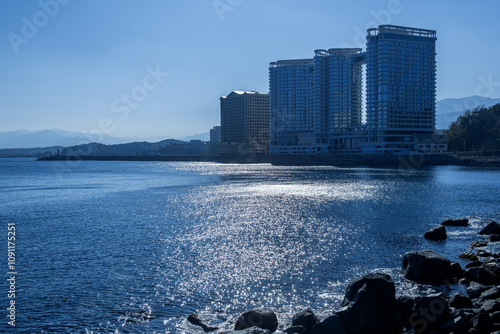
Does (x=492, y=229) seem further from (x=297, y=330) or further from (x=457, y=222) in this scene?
(x=297, y=330)

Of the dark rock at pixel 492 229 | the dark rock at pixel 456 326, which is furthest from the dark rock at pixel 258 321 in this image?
the dark rock at pixel 492 229

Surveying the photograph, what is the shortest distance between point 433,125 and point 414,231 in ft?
516

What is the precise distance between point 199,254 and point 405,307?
14357mm

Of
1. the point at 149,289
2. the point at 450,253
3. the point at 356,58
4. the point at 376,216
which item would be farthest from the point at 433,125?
the point at 149,289

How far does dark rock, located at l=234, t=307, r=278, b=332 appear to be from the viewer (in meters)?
15.1

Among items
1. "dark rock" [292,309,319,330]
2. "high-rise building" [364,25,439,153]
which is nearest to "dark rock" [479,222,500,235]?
"dark rock" [292,309,319,330]

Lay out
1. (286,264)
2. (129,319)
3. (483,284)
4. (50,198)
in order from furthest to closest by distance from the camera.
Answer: (50,198) → (286,264) → (483,284) → (129,319)

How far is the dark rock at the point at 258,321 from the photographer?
15.1 meters

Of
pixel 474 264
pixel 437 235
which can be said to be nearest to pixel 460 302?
pixel 474 264

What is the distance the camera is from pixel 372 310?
15.1 meters

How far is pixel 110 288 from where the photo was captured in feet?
66.9

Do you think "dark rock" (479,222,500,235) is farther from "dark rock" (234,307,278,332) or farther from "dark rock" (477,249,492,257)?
"dark rock" (234,307,278,332)

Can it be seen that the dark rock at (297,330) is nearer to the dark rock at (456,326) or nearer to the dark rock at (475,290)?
the dark rock at (456,326)

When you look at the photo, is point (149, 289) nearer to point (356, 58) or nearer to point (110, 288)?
point (110, 288)
